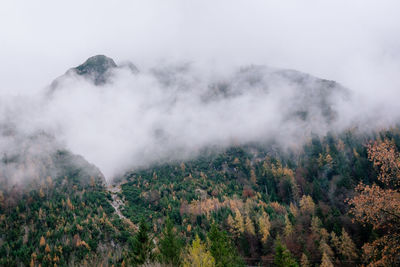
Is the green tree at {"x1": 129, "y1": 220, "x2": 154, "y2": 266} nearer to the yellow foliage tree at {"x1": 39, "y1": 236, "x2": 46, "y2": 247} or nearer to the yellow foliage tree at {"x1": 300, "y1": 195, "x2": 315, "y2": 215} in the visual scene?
the yellow foliage tree at {"x1": 300, "y1": 195, "x2": 315, "y2": 215}

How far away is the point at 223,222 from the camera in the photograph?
379 ft

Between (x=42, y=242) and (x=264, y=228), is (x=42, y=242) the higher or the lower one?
the lower one

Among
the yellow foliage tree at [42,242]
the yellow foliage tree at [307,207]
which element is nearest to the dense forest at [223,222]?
the yellow foliage tree at [42,242]

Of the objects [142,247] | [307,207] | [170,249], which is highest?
[142,247]

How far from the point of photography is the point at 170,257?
37.3 m

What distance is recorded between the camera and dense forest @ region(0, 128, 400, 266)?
37250 millimetres

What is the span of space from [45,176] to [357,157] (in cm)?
22907

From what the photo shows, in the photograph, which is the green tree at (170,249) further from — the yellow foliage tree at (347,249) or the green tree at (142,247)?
the yellow foliage tree at (347,249)

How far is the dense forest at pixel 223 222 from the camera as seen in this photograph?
122ft

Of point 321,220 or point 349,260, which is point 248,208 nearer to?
point 321,220

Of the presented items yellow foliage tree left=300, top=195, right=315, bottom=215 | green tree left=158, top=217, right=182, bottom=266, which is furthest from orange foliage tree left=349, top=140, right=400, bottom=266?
yellow foliage tree left=300, top=195, right=315, bottom=215

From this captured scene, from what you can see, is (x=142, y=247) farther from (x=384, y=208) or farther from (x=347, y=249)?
(x=347, y=249)

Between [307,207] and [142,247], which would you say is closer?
Result: [142,247]

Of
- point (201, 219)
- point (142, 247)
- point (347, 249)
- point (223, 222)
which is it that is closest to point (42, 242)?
point (201, 219)
